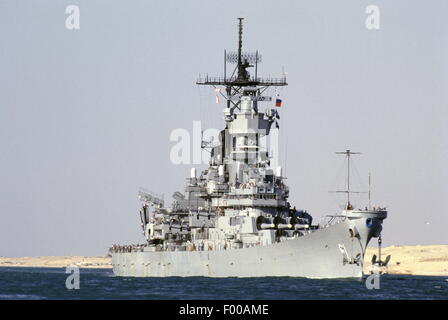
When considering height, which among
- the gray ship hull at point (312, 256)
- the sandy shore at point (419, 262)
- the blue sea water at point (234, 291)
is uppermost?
the gray ship hull at point (312, 256)

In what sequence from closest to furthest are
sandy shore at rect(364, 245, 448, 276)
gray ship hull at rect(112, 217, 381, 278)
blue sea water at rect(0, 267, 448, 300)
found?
blue sea water at rect(0, 267, 448, 300)
gray ship hull at rect(112, 217, 381, 278)
sandy shore at rect(364, 245, 448, 276)

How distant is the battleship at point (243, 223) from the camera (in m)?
71.0

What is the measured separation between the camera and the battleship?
71000mm

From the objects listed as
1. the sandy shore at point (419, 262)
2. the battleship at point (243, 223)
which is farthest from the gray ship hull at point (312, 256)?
the sandy shore at point (419, 262)

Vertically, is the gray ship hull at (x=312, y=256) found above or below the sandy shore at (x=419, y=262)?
above

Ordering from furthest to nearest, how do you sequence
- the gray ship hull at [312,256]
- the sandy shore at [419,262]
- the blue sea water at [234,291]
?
the sandy shore at [419,262], the gray ship hull at [312,256], the blue sea water at [234,291]

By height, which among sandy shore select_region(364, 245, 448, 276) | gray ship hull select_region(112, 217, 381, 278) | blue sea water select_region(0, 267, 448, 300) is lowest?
sandy shore select_region(364, 245, 448, 276)

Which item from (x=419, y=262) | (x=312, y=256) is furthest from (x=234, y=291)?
(x=419, y=262)

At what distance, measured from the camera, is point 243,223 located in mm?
77438

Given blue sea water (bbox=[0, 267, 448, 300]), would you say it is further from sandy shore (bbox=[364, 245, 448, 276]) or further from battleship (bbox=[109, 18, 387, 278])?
sandy shore (bbox=[364, 245, 448, 276])

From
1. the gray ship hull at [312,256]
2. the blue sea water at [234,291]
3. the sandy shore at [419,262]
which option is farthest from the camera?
the sandy shore at [419,262]

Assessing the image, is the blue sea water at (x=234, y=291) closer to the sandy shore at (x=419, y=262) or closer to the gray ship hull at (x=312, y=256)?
the gray ship hull at (x=312, y=256)

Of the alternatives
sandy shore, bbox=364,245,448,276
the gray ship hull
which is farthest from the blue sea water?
sandy shore, bbox=364,245,448,276

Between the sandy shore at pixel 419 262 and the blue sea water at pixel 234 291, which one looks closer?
the blue sea water at pixel 234 291
